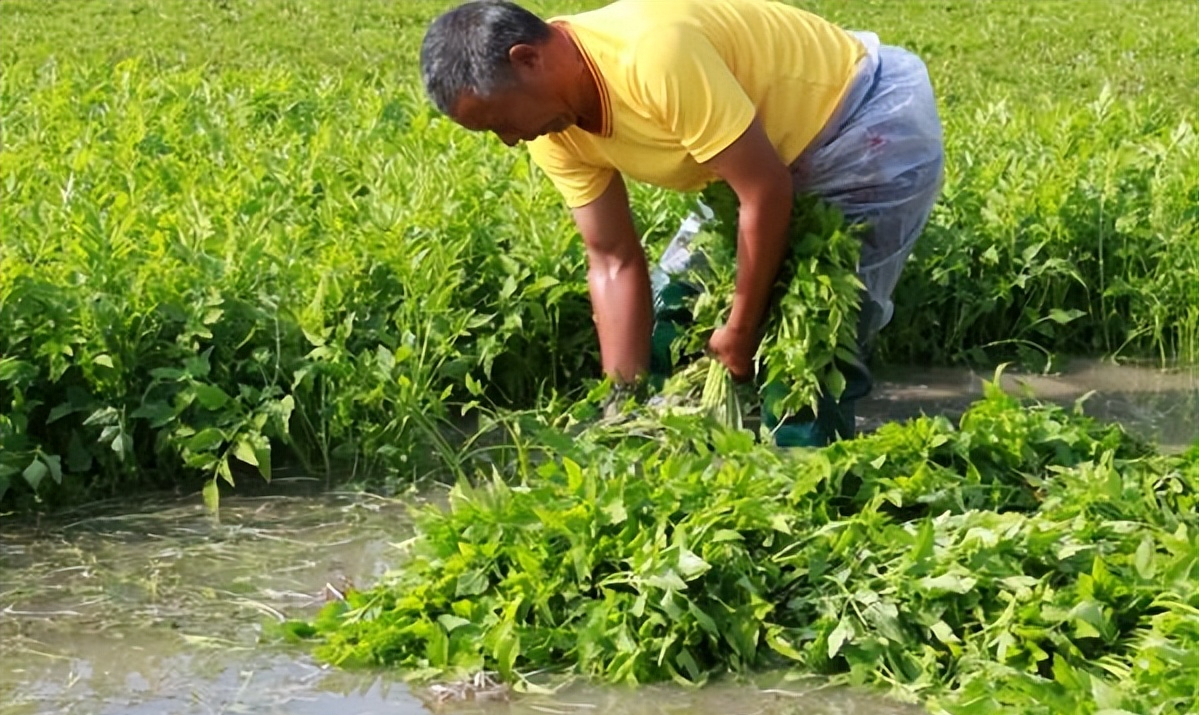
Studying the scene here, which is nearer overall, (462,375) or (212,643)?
(212,643)

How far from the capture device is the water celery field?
341 centimetres

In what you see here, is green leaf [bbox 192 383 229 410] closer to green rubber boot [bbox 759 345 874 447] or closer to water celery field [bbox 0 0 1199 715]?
water celery field [bbox 0 0 1199 715]

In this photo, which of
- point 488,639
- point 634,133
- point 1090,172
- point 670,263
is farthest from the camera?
point 1090,172

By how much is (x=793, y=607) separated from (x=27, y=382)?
6.72ft

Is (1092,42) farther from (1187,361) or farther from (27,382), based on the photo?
(27,382)

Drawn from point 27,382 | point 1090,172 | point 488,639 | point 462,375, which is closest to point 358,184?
point 462,375

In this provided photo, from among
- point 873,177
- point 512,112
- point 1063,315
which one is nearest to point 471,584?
point 512,112

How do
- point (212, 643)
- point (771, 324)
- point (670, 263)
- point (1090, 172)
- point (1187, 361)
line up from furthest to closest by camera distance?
1. point (1090, 172)
2. point (1187, 361)
3. point (670, 263)
4. point (771, 324)
5. point (212, 643)

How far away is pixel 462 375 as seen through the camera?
16.4ft

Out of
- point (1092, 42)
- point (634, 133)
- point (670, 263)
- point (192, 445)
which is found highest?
point (1092, 42)

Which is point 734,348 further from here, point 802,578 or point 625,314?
point 802,578

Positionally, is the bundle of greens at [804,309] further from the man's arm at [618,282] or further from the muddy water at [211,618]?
the muddy water at [211,618]

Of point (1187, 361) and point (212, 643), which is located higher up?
point (1187, 361)

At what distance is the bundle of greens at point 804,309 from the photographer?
434 centimetres
